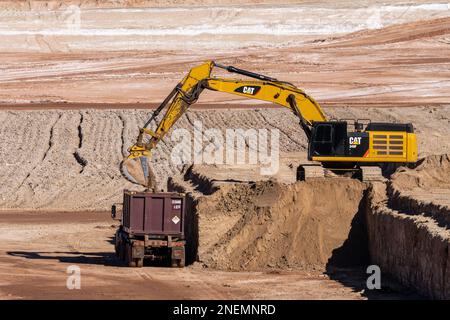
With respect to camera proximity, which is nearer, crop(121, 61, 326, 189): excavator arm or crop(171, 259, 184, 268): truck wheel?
crop(171, 259, 184, 268): truck wheel

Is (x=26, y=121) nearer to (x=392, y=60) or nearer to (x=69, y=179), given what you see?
(x=69, y=179)

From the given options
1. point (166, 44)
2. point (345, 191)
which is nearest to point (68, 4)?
point (166, 44)

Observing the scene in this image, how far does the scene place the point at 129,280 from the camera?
79.4ft

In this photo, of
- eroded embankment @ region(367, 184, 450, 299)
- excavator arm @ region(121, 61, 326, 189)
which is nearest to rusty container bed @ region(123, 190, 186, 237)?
excavator arm @ region(121, 61, 326, 189)

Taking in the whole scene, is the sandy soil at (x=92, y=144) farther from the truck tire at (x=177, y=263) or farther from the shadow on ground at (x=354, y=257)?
the truck tire at (x=177, y=263)

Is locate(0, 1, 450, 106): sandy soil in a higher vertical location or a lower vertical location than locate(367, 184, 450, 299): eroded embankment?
higher

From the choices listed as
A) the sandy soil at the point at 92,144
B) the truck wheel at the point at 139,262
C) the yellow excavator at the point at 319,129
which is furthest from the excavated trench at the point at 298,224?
the sandy soil at the point at 92,144

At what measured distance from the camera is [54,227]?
35719mm

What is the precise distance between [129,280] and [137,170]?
17.2 feet

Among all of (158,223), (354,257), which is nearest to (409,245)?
(354,257)

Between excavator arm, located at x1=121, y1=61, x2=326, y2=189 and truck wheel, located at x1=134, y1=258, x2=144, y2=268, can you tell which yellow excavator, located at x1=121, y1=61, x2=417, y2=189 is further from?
truck wheel, located at x1=134, y1=258, x2=144, y2=268

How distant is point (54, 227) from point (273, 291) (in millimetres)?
14008

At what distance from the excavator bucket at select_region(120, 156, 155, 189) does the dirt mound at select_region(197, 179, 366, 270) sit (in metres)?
1.77

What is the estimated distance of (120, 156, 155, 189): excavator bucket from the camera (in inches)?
1129
